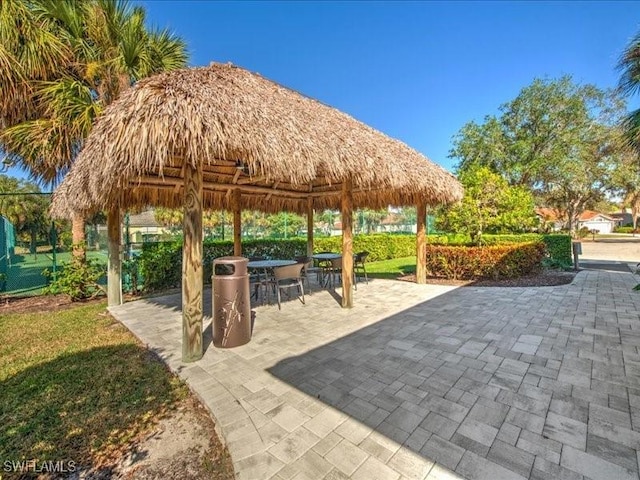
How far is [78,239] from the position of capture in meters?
7.34

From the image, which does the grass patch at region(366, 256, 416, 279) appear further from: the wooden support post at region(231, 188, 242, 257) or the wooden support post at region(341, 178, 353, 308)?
the wooden support post at region(231, 188, 242, 257)

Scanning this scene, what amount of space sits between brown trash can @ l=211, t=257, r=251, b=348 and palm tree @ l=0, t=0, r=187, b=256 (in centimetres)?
504

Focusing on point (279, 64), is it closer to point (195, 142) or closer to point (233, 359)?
point (195, 142)

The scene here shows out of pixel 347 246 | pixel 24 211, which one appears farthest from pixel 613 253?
pixel 24 211

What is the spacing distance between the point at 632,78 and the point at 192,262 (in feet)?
28.2

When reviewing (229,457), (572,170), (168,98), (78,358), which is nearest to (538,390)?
(229,457)

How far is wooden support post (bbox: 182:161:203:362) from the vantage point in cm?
362

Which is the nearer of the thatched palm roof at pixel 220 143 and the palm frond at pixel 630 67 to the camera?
the thatched palm roof at pixel 220 143

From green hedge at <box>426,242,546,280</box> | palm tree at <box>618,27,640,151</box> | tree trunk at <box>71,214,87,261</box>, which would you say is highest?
palm tree at <box>618,27,640,151</box>

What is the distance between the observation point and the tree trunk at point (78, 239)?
7242 mm

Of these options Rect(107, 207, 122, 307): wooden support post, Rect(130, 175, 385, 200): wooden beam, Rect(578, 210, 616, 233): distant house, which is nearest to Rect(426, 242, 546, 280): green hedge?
Rect(130, 175, 385, 200): wooden beam

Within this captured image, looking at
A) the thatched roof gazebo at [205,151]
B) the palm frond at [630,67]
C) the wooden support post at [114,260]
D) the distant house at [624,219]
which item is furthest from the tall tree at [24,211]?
the distant house at [624,219]

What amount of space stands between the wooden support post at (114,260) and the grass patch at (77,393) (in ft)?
5.30

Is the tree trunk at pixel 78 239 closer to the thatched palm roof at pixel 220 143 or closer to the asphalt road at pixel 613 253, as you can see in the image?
the thatched palm roof at pixel 220 143
